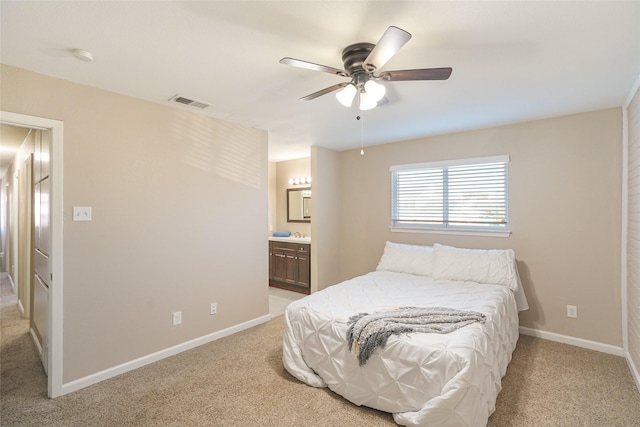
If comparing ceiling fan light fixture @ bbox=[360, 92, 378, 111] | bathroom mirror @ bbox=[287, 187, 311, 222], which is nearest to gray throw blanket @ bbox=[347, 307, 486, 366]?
ceiling fan light fixture @ bbox=[360, 92, 378, 111]

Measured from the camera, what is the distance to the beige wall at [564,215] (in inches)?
115

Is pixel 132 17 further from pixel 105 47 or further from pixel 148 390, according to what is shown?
pixel 148 390

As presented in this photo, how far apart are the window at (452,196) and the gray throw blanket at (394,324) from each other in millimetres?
1743

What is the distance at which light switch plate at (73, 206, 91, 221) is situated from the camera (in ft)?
7.72

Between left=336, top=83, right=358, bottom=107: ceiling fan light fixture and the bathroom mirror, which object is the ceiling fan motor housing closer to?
left=336, top=83, right=358, bottom=107: ceiling fan light fixture

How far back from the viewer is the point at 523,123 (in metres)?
3.38

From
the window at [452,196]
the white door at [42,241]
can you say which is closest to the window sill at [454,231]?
the window at [452,196]

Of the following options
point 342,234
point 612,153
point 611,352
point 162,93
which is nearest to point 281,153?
point 342,234

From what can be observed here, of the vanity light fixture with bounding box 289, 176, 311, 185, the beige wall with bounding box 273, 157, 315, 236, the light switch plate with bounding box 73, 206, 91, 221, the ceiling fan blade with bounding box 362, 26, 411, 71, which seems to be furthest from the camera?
the beige wall with bounding box 273, 157, 315, 236

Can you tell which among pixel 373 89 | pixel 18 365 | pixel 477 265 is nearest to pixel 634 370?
pixel 477 265

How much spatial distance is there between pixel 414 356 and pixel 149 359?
7.58 feet

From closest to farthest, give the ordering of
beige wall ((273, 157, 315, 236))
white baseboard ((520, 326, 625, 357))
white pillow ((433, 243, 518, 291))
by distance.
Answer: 1. white baseboard ((520, 326, 625, 357))
2. white pillow ((433, 243, 518, 291))
3. beige wall ((273, 157, 315, 236))

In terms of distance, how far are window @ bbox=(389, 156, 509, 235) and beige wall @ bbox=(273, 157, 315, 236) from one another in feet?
6.06

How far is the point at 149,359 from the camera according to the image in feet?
9.08
